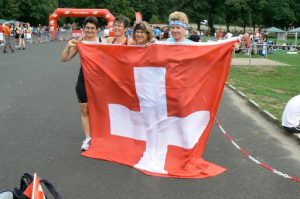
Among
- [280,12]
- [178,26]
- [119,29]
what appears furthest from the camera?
[280,12]

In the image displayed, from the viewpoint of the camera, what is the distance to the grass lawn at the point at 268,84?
1071cm

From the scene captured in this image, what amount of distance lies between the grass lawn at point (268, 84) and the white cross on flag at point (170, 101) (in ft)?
12.2

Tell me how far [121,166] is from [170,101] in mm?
1039

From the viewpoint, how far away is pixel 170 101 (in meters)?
5.63

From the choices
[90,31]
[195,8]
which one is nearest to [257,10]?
[195,8]

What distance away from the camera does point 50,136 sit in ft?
24.1

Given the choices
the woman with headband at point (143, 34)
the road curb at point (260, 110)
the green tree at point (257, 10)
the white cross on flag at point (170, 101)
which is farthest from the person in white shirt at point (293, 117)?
the green tree at point (257, 10)

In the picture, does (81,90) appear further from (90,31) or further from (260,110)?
(260,110)

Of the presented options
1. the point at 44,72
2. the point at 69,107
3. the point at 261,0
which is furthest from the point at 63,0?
the point at 69,107

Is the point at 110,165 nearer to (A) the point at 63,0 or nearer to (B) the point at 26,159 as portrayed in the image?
(B) the point at 26,159

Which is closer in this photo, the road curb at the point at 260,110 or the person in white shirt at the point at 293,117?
the person in white shirt at the point at 293,117

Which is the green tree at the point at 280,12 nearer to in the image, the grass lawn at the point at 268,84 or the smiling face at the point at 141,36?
the grass lawn at the point at 268,84

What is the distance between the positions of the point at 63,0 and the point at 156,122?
4201 inches

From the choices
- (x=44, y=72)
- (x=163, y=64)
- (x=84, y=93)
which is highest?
(x=163, y=64)
